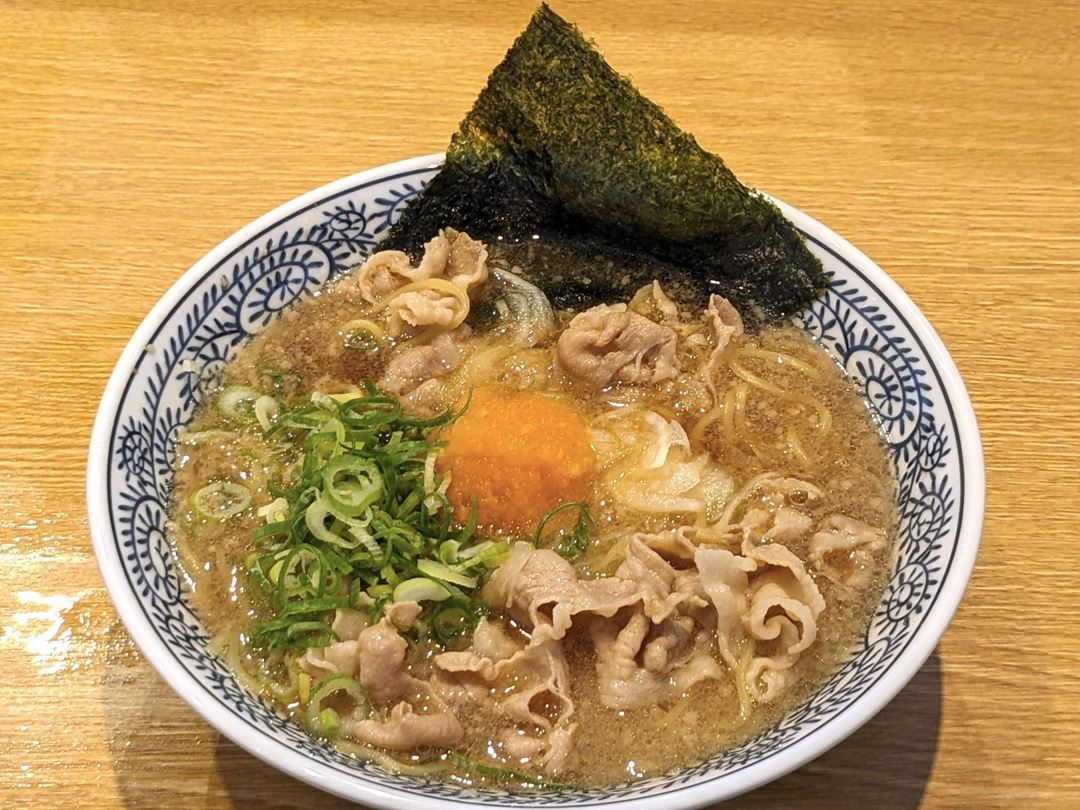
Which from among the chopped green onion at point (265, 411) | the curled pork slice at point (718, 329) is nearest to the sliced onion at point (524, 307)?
the curled pork slice at point (718, 329)

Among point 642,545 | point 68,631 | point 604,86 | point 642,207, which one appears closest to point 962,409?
point 642,545

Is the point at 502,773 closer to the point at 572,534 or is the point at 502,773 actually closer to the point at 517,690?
the point at 517,690

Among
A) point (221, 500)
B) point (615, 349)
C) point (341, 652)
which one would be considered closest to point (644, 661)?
point (341, 652)

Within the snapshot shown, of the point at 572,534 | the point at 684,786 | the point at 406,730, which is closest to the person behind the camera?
the point at 684,786

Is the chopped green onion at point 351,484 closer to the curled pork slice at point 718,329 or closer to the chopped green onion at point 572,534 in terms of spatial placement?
the chopped green onion at point 572,534

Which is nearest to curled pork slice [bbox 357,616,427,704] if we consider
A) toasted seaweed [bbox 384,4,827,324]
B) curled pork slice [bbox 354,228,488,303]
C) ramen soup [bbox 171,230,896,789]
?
ramen soup [bbox 171,230,896,789]

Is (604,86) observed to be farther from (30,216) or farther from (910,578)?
(30,216)

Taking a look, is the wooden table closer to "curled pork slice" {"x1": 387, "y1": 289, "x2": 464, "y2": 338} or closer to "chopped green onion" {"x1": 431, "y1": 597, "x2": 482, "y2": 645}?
"chopped green onion" {"x1": 431, "y1": 597, "x2": 482, "y2": 645}
